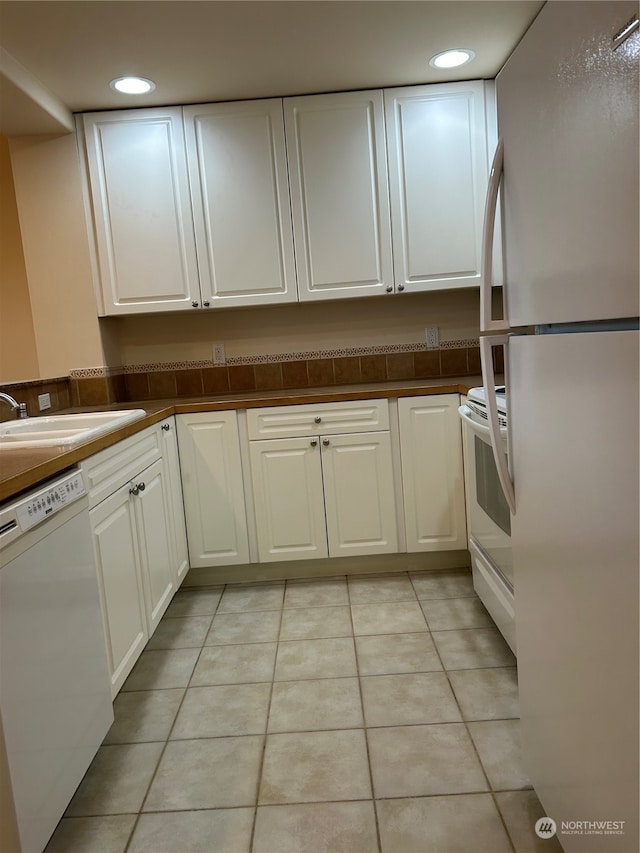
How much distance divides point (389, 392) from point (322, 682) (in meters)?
1.29

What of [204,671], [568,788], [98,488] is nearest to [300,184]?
[98,488]

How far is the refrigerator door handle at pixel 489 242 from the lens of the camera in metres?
1.21

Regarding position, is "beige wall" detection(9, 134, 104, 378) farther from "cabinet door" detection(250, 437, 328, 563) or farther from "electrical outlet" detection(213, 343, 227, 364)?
"cabinet door" detection(250, 437, 328, 563)

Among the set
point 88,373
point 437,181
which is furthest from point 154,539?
point 437,181

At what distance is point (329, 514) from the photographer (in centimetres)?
284

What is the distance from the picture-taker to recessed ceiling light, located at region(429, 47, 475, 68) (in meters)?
2.51

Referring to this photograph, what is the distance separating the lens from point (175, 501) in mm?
2688

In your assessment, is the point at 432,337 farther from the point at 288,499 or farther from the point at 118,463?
the point at 118,463

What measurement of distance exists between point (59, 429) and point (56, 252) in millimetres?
1053

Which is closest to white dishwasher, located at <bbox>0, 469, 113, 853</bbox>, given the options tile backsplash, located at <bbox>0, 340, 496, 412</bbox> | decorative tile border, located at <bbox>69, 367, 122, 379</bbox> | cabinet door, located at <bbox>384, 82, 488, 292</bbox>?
decorative tile border, located at <bbox>69, 367, 122, 379</bbox>

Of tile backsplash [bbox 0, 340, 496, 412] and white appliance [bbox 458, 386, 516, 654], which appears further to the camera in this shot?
tile backsplash [bbox 0, 340, 496, 412]

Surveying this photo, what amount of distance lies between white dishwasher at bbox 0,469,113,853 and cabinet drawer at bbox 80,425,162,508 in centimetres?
14

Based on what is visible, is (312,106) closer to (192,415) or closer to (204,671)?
(192,415)

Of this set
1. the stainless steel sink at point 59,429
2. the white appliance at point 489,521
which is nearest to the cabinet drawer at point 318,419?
the white appliance at point 489,521
